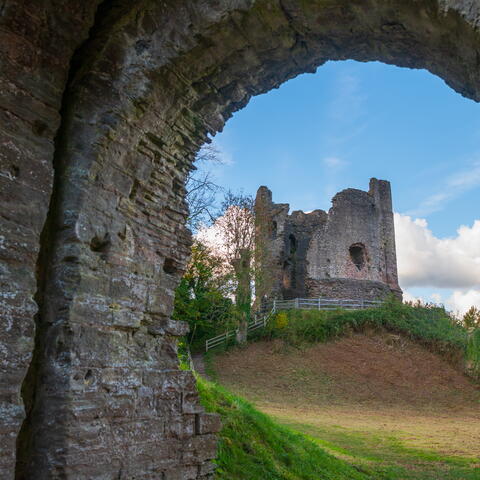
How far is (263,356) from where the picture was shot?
71.6ft

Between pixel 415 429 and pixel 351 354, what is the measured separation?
7809 mm

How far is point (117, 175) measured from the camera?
4598 millimetres

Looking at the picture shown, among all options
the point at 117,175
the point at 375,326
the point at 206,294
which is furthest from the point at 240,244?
the point at 117,175

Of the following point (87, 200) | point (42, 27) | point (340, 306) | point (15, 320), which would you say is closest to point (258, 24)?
point (42, 27)

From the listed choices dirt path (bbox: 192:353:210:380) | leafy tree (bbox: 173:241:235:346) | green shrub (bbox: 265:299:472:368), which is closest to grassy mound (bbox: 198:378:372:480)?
dirt path (bbox: 192:353:210:380)

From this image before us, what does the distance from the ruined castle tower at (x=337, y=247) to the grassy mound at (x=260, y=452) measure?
19.6 meters

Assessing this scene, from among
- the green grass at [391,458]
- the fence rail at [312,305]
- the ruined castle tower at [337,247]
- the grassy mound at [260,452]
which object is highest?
the ruined castle tower at [337,247]

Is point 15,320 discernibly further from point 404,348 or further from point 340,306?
point 340,306

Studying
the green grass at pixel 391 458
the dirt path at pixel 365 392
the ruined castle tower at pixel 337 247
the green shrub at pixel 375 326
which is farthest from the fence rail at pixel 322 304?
the green grass at pixel 391 458

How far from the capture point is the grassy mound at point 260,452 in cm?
656

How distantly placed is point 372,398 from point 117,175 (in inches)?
637

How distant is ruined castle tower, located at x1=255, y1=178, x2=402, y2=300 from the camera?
94.5ft

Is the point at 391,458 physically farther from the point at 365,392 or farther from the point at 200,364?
the point at 200,364

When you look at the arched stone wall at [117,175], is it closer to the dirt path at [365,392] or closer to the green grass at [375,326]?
the dirt path at [365,392]
